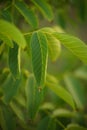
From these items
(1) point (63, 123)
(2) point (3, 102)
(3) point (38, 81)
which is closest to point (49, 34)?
(3) point (38, 81)

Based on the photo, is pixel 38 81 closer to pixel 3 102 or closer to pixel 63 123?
pixel 3 102

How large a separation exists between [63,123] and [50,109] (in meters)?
0.14

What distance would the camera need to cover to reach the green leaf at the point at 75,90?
178cm

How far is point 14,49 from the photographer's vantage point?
1030 mm

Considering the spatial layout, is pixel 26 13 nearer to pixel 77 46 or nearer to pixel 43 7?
pixel 43 7

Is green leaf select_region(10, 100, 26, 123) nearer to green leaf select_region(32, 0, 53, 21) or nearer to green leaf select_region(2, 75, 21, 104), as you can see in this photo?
green leaf select_region(2, 75, 21, 104)

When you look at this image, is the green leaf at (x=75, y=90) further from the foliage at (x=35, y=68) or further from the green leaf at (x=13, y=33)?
the green leaf at (x=13, y=33)

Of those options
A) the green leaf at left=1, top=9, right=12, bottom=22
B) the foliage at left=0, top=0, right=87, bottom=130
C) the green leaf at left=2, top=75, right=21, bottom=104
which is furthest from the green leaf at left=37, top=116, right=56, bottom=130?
the green leaf at left=1, top=9, right=12, bottom=22

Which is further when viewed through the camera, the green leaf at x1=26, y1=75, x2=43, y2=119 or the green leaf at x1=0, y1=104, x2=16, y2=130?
the green leaf at x1=0, y1=104, x2=16, y2=130

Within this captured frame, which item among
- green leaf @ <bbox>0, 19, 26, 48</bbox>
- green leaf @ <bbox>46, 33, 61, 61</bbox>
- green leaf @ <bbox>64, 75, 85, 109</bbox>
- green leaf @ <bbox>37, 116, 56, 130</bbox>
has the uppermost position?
green leaf @ <bbox>0, 19, 26, 48</bbox>

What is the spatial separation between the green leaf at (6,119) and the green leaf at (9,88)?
0.09 metres

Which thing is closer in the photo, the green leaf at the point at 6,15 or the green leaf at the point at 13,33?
the green leaf at the point at 13,33

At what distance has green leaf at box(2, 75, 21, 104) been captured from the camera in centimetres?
121

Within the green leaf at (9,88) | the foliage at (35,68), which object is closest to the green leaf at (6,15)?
the foliage at (35,68)
